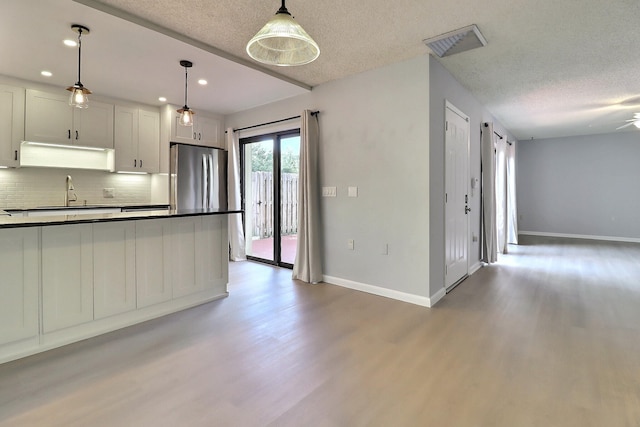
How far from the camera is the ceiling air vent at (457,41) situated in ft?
9.04

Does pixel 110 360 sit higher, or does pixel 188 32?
pixel 188 32

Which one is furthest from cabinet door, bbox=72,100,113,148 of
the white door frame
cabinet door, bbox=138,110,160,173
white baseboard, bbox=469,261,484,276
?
white baseboard, bbox=469,261,484,276

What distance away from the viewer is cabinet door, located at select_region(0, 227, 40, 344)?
213cm

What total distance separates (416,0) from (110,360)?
347 cm

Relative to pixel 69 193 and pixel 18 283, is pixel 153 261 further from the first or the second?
pixel 69 193

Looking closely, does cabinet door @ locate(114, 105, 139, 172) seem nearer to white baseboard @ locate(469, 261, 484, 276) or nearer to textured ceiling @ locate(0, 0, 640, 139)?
textured ceiling @ locate(0, 0, 640, 139)

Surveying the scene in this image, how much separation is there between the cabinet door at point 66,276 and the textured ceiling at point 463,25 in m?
1.75

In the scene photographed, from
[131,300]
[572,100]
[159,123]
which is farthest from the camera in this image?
[159,123]

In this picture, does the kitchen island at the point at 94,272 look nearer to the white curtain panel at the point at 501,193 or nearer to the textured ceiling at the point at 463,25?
the textured ceiling at the point at 463,25

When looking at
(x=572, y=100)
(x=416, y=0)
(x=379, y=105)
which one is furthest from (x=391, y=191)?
(x=572, y=100)

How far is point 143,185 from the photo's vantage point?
543 cm

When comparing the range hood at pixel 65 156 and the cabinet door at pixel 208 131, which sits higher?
the cabinet door at pixel 208 131

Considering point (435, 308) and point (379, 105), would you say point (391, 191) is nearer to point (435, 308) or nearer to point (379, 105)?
point (379, 105)

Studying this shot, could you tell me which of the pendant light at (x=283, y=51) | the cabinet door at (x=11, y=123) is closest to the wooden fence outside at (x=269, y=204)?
the pendant light at (x=283, y=51)
